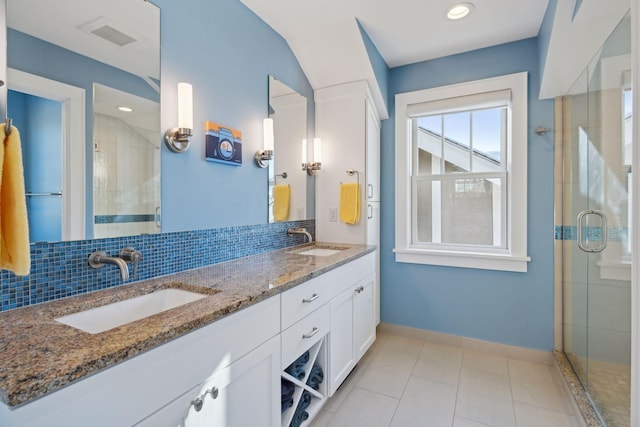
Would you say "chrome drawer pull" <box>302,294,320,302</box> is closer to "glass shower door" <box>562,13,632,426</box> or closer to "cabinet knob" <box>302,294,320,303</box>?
"cabinet knob" <box>302,294,320,303</box>

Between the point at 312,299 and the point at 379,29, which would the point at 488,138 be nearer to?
the point at 379,29

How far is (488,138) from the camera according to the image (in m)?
2.62

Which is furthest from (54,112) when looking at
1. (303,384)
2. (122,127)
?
(303,384)

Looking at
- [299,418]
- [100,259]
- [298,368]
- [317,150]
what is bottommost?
[299,418]

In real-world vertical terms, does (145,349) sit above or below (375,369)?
above

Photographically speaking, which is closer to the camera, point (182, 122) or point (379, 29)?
point (182, 122)

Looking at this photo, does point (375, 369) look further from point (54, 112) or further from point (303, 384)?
point (54, 112)

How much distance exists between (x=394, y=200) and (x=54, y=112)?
2.40 m

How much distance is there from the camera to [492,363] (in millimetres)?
2377

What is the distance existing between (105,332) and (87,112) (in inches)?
34.2

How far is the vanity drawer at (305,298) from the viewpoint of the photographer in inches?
52.9

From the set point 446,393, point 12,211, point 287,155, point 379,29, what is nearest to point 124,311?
point 12,211

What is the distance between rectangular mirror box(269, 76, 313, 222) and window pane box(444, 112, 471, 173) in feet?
4.16

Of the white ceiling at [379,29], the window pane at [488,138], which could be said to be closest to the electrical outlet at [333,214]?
the white ceiling at [379,29]
